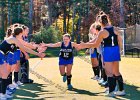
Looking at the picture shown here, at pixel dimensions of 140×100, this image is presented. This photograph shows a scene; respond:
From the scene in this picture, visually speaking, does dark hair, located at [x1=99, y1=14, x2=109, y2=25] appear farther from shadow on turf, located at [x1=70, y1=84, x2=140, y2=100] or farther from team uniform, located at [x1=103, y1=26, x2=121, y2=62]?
shadow on turf, located at [x1=70, y1=84, x2=140, y2=100]

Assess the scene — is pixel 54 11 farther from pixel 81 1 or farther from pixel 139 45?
pixel 139 45

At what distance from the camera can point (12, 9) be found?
5731 cm

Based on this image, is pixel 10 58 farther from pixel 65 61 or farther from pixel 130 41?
pixel 130 41

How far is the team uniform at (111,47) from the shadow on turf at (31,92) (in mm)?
1991

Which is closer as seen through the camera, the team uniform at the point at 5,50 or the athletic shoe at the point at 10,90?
the team uniform at the point at 5,50

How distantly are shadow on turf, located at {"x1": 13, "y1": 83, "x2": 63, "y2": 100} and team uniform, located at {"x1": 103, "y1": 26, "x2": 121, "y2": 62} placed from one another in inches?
78.4

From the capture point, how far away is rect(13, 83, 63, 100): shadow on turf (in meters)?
10.9

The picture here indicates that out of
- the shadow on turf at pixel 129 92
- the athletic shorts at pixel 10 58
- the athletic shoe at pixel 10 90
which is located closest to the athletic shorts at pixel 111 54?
the shadow on turf at pixel 129 92

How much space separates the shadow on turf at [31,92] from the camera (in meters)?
10.9

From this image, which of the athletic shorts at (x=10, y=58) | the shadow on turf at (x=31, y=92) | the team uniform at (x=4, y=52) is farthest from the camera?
the shadow on turf at (x=31, y=92)

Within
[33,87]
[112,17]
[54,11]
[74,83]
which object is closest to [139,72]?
[74,83]

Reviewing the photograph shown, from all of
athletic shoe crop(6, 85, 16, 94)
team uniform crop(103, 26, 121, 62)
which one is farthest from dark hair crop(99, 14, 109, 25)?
athletic shoe crop(6, 85, 16, 94)

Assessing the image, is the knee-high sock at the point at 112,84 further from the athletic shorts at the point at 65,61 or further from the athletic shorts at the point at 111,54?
the athletic shorts at the point at 65,61

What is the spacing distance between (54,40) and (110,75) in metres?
30.1
